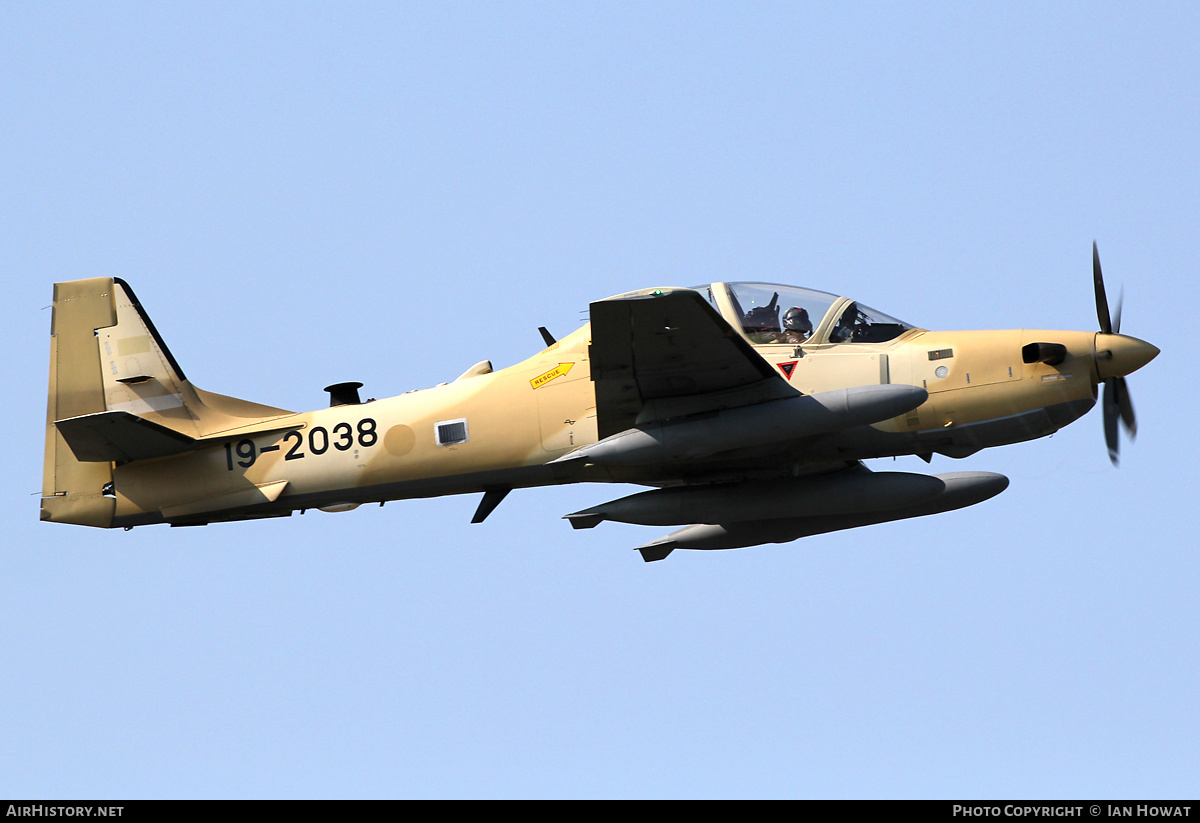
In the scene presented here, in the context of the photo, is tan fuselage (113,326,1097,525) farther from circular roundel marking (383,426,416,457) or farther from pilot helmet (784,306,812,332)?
pilot helmet (784,306,812,332)

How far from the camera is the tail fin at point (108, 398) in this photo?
1534cm

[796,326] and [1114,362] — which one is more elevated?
[796,326]

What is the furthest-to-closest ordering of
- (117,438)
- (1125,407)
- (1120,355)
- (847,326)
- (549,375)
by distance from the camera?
(117,438) < (549,375) < (1125,407) < (847,326) < (1120,355)

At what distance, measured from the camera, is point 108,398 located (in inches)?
637

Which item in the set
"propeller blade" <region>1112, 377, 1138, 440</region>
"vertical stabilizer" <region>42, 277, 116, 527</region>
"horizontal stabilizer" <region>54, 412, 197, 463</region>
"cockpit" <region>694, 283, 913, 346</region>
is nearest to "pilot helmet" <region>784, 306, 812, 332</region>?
"cockpit" <region>694, 283, 913, 346</region>

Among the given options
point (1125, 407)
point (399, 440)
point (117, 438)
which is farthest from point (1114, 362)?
point (117, 438)

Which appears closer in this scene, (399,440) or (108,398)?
(399,440)

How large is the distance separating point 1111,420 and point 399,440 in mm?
8212

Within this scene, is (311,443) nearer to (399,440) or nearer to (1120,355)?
(399,440)

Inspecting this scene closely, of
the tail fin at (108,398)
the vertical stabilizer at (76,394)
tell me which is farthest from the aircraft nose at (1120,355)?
the vertical stabilizer at (76,394)

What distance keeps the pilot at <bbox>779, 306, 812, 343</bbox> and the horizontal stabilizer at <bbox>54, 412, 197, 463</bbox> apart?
7263mm
